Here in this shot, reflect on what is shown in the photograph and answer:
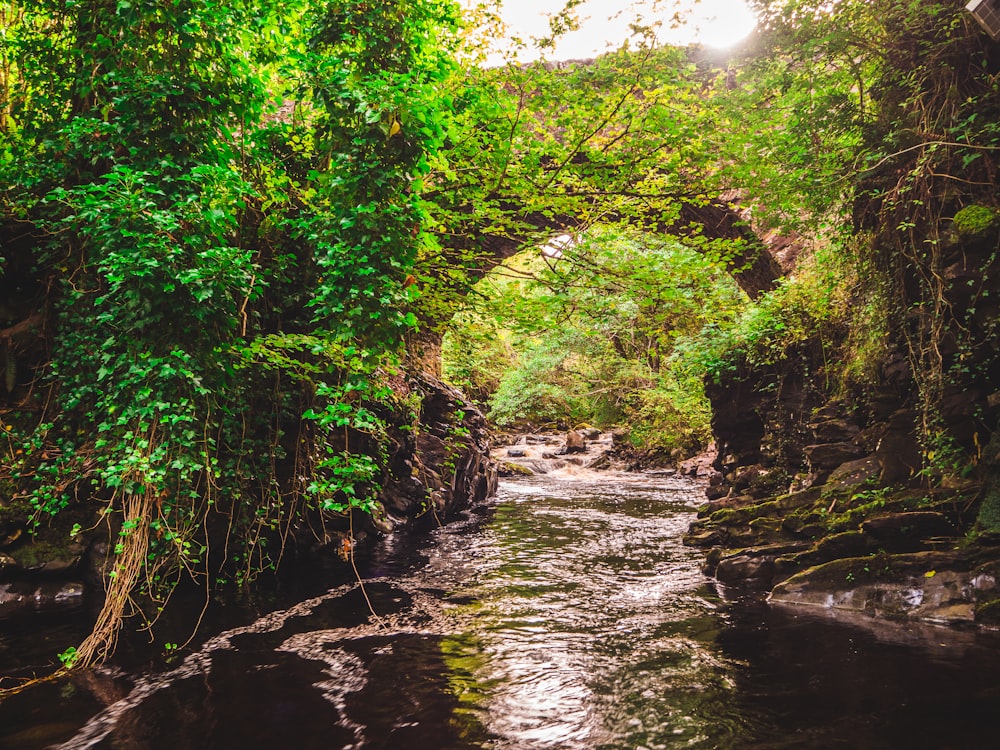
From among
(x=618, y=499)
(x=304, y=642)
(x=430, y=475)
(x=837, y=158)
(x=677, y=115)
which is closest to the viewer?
(x=304, y=642)

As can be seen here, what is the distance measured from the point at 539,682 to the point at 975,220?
18.9 feet

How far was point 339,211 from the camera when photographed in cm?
431

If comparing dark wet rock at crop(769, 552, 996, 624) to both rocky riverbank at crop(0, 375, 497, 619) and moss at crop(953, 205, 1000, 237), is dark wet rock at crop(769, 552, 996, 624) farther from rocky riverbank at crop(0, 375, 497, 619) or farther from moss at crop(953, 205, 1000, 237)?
rocky riverbank at crop(0, 375, 497, 619)

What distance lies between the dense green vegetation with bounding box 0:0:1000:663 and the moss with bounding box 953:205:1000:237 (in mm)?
28

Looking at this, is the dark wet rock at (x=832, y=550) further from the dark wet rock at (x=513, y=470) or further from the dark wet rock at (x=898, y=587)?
the dark wet rock at (x=513, y=470)

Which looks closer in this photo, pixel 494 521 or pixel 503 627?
pixel 503 627

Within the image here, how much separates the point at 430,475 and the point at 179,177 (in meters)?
6.83

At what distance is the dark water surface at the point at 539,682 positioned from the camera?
3.10 m

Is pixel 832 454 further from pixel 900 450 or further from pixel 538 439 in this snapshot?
pixel 538 439

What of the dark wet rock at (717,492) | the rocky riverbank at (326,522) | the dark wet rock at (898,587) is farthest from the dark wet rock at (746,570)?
the dark wet rock at (717,492)

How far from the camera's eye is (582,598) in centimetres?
574

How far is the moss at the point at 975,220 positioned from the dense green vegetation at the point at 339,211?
0.09ft

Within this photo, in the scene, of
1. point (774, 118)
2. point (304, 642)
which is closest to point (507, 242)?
point (774, 118)

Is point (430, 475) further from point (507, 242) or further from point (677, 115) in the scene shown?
point (677, 115)
